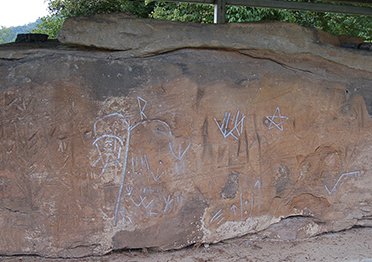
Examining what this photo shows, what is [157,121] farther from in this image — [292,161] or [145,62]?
[292,161]

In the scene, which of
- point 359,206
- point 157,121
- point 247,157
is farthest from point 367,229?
point 157,121

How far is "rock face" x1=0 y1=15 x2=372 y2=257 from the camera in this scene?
11.3 ft

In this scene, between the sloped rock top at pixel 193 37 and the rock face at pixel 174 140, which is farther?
the sloped rock top at pixel 193 37

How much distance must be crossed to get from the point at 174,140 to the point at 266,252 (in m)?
1.27

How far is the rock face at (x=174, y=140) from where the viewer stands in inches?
136

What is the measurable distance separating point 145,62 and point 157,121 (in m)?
0.49

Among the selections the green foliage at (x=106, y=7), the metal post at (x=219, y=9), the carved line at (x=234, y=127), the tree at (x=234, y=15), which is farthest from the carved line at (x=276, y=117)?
the green foliage at (x=106, y=7)

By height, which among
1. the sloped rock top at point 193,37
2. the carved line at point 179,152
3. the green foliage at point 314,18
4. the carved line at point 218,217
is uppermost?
the green foliage at point 314,18

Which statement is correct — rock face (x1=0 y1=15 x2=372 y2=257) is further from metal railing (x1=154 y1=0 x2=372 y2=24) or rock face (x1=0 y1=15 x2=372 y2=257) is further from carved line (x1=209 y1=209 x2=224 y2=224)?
metal railing (x1=154 y1=0 x2=372 y2=24)

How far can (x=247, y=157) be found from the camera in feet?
12.7

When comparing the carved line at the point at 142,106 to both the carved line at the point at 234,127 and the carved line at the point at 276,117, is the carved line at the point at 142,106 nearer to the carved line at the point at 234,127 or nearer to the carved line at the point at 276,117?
the carved line at the point at 234,127

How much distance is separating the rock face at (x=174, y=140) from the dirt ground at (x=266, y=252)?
0.26 feet

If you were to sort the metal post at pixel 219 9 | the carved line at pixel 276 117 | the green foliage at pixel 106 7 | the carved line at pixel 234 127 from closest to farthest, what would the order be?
the carved line at pixel 234 127
the carved line at pixel 276 117
the metal post at pixel 219 9
the green foliage at pixel 106 7

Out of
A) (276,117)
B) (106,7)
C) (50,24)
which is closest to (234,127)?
(276,117)
